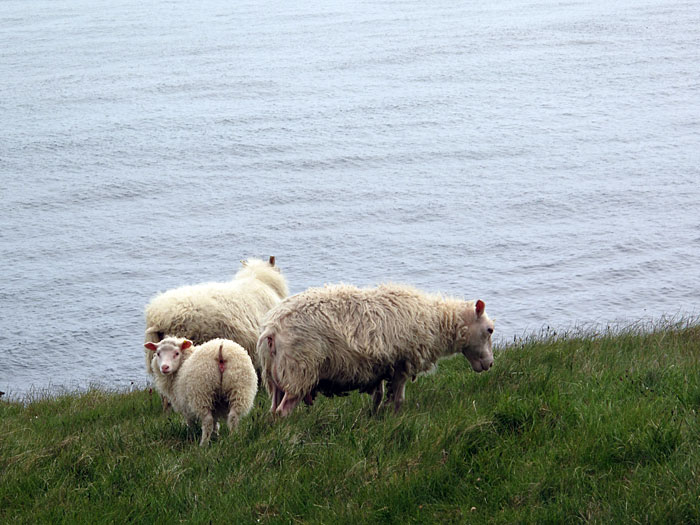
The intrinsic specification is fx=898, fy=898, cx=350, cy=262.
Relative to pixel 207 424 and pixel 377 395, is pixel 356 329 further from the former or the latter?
pixel 207 424

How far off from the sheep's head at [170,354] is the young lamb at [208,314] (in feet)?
3.29

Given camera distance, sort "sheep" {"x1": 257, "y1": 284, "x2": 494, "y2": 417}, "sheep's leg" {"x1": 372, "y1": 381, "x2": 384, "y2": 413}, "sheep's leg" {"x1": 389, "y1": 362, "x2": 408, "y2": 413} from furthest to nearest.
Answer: "sheep's leg" {"x1": 372, "y1": 381, "x2": 384, "y2": 413}
"sheep's leg" {"x1": 389, "y1": 362, "x2": 408, "y2": 413}
"sheep" {"x1": 257, "y1": 284, "x2": 494, "y2": 417}

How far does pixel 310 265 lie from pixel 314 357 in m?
11.4

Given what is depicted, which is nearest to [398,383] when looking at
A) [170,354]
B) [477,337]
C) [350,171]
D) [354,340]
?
[354,340]

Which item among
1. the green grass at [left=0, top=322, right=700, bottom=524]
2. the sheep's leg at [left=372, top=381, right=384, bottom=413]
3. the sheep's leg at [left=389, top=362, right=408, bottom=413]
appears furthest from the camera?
the sheep's leg at [left=372, top=381, right=384, bottom=413]

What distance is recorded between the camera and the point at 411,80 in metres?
32.4

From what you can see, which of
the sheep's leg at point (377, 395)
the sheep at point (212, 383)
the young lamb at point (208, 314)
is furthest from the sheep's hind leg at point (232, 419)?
the young lamb at point (208, 314)

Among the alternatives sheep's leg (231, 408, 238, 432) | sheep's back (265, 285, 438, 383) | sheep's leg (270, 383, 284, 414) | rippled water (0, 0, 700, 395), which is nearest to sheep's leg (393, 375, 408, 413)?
sheep's back (265, 285, 438, 383)

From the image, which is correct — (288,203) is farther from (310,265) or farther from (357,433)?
(357,433)

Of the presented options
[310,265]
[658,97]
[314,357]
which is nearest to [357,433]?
[314,357]

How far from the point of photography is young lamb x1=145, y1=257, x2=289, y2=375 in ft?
29.1

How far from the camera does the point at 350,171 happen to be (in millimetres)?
24578

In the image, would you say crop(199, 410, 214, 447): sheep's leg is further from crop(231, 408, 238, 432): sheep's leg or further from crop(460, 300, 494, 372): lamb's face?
crop(460, 300, 494, 372): lamb's face

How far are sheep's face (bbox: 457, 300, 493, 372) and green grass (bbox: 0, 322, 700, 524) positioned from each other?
17.8 inches
